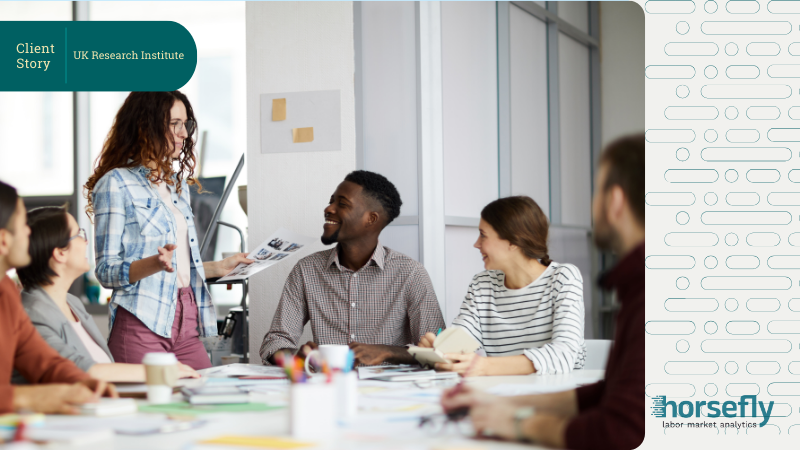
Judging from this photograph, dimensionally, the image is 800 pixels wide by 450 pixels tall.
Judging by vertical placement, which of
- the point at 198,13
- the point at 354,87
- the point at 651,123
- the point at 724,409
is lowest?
the point at 724,409

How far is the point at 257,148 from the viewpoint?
9.02 feet

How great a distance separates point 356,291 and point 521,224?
624 mm

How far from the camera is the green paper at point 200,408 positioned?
3.82ft

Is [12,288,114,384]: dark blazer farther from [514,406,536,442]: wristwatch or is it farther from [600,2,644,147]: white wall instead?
[600,2,644,147]: white wall

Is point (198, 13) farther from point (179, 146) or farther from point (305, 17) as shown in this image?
point (179, 146)

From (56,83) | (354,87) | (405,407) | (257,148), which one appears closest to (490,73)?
(354,87)

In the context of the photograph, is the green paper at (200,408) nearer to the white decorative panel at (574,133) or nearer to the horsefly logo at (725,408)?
the horsefly logo at (725,408)

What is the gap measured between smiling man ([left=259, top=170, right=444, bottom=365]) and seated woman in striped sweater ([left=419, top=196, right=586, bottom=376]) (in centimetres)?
19

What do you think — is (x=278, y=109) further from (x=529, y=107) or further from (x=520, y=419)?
(x=520, y=419)

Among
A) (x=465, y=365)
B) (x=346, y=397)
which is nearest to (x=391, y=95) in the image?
(x=465, y=365)

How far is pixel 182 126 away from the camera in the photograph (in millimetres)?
2221

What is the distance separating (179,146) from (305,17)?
2.70 feet

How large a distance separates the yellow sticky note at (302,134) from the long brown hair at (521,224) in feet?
3.01

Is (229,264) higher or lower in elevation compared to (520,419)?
higher
